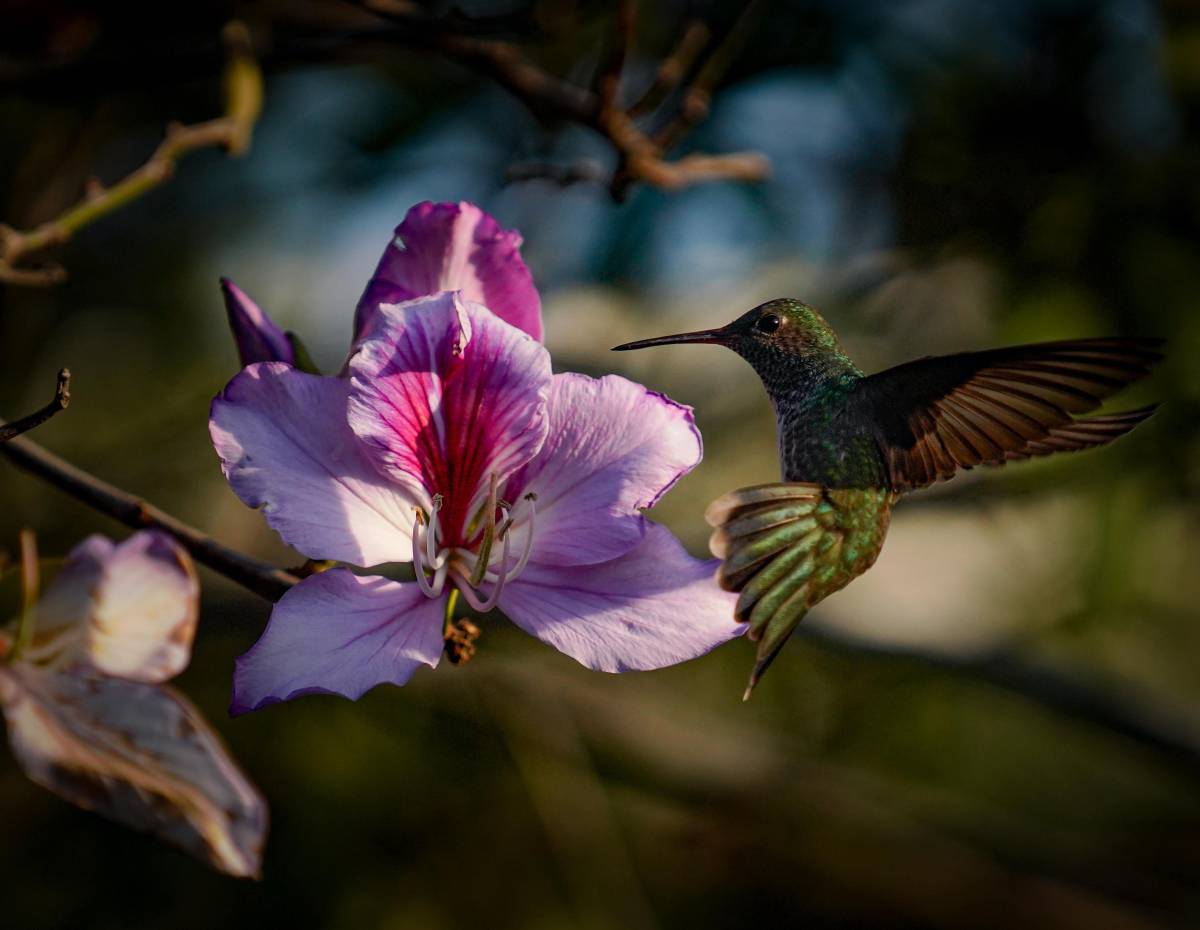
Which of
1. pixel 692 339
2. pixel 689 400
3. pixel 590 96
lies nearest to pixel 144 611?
pixel 692 339

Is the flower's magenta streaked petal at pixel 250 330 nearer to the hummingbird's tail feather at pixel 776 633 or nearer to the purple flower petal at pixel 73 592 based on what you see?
the purple flower petal at pixel 73 592

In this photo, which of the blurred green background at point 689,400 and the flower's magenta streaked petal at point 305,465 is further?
the blurred green background at point 689,400

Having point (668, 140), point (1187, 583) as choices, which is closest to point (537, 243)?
point (668, 140)

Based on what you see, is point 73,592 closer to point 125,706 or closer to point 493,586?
point 125,706

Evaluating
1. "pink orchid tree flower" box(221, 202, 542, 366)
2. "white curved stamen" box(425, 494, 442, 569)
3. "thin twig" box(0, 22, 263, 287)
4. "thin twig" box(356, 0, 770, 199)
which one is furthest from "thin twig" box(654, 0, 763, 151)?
"white curved stamen" box(425, 494, 442, 569)

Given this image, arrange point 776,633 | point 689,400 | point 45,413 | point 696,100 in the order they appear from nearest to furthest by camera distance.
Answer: point 45,413 < point 776,633 < point 696,100 < point 689,400

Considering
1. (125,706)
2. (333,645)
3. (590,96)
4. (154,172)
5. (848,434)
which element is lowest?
(125,706)

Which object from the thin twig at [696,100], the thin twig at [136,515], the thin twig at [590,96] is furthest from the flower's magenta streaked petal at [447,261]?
the thin twig at [696,100]
